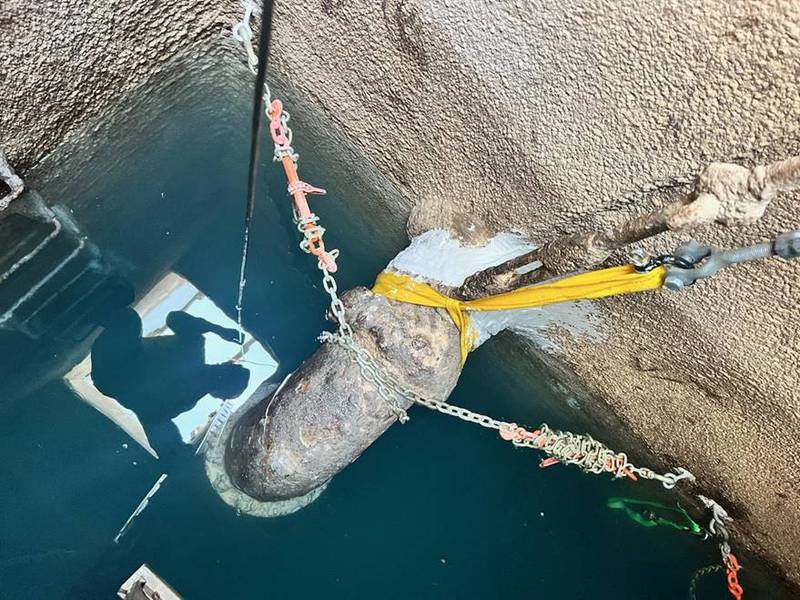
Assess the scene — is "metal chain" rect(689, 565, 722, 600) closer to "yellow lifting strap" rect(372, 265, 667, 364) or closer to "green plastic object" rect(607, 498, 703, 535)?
"green plastic object" rect(607, 498, 703, 535)

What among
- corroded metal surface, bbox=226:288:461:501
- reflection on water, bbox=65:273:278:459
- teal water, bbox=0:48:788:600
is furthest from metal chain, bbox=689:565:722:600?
reflection on water, bbox=65:273:278:459

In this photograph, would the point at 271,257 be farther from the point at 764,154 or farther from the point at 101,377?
the point at 764,154

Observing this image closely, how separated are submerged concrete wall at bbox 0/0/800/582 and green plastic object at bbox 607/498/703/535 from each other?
284 millimetres

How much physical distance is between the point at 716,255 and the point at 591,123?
0.43m

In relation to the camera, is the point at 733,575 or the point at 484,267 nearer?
the point at 484,267

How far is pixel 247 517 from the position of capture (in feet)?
7.89

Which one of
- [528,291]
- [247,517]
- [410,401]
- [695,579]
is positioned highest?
[528,291]

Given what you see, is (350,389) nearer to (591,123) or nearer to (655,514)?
(591,123)

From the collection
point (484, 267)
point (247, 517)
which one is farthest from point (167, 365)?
point (484, 267)

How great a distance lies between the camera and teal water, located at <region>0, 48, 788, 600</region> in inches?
92.9

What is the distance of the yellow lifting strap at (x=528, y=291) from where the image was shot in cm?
143

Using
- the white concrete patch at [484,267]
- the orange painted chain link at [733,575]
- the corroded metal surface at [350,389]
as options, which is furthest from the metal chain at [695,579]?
the corroded metal surface at [350,389]

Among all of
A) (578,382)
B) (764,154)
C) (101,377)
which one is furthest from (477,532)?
(764,154)

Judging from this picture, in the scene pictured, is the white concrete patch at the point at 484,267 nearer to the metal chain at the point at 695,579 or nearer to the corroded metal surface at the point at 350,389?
the corroded metal surface at the point at 350,389
